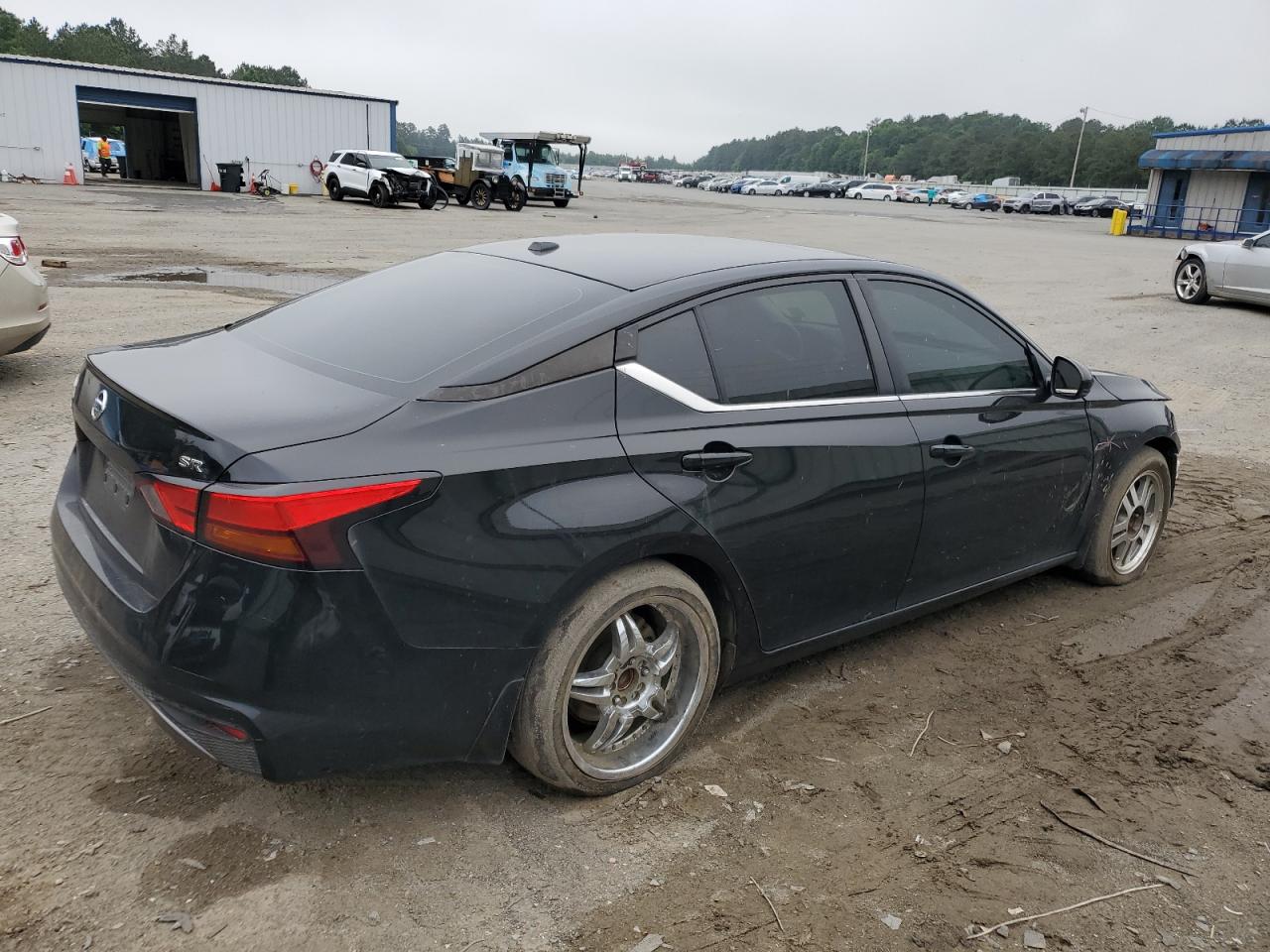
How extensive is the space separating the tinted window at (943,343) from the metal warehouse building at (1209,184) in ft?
131

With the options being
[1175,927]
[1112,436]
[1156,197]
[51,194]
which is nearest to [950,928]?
[1175,927]

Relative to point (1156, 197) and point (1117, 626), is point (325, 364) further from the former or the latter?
point (1156, 197)

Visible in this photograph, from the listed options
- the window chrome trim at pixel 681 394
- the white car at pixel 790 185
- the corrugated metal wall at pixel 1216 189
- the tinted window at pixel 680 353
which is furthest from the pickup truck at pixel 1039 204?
the tinted window at pixel 680 353

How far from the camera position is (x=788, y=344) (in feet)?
11.2

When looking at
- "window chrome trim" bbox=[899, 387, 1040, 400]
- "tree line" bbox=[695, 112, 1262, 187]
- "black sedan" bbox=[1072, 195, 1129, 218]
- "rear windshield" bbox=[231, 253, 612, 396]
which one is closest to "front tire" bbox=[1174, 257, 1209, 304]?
"window chrome trim" bbox=[899, 387, 1040, 400]

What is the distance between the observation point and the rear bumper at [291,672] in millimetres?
2377

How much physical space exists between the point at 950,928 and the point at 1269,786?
4.87 feet

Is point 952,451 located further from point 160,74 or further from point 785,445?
point 160,74

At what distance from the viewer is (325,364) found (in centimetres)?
299

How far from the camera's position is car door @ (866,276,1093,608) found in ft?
12.2

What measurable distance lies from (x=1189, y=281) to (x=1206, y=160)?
27.3 m

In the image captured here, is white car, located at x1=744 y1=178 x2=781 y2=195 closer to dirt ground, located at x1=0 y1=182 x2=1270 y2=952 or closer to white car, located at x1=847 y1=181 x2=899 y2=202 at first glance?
white car, located at x1=847 y1=181 x2=899 y2=202

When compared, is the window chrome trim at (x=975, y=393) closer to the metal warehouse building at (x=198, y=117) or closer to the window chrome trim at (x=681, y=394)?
the window chrome trim at (x=681, y=394)

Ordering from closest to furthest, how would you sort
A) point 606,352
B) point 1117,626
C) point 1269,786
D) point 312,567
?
point 312,567 < point 606,352 < point 1269,786 < point 1117,626
